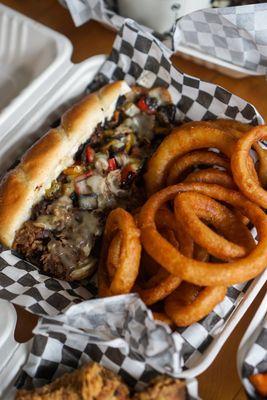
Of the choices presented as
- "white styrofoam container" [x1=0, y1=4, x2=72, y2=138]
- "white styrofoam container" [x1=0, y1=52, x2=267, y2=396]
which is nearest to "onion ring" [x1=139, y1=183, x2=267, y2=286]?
"white styrofoam container" [x1=0, y1=52, x2=267, y2=396]

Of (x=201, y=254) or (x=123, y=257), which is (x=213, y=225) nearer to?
(x=201, y=254)

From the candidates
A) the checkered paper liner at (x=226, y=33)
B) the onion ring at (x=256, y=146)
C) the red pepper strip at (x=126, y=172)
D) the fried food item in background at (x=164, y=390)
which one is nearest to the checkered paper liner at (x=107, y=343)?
the fried food item in background at (x=164, y=390)

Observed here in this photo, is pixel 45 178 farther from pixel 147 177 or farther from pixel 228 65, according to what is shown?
pixel 228 65

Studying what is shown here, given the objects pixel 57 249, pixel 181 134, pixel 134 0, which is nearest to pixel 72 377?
pixel 57 249

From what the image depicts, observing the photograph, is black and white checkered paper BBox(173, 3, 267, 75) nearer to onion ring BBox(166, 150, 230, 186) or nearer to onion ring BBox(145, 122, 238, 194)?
onion ring BBox(145, 122, 238, 194)

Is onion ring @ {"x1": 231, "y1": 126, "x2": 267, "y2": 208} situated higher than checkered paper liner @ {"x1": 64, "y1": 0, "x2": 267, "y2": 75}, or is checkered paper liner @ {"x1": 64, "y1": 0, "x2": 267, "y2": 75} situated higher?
checkered paper liner @ {"x1": 64, "y1": 0, "x2": 267, "y2": 75}
